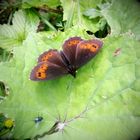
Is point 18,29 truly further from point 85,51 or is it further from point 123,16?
point 85,51

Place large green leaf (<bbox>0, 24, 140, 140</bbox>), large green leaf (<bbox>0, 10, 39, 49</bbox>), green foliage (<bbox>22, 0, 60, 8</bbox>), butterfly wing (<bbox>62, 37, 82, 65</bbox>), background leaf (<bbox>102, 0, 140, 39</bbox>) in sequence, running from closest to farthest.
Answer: large green leaf (<bbox>0, 24, 140, 140</bbox>) → butterfly wing (<bbox>62, 37, 82, 65</bbox>) → background leaf (<bbox>102, 0, 140, 39</bbox>) → large green leaf (<bbox>0, 10, 39, 49</bbox>) → green foliage (<bbox>22, 0, 60, 8</bbox>)

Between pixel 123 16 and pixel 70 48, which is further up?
pixel 123 16

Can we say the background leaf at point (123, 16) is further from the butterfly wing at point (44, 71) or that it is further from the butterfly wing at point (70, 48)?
the butterfly wing at point (44, 71)

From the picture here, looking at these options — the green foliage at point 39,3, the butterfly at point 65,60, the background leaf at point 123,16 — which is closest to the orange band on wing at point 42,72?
the butterfly at point 65,60

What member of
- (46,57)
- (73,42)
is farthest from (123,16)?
(46,57)

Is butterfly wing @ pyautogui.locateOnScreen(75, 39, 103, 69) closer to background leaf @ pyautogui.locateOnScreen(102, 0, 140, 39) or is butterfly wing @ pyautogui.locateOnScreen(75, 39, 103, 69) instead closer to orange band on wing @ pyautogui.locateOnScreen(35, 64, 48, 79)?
orange band on wing @ pyautogui.locateOnScreen(35, 64, 48, 79)

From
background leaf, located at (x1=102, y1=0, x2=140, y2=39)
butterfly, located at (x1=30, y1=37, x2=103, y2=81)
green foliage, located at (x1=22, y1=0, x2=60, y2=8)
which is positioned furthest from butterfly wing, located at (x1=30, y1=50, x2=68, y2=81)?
green foliage, located at (x1=22, y1=0, x2=60, y2=8)

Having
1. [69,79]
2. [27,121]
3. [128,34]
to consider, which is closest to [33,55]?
[69,79]
